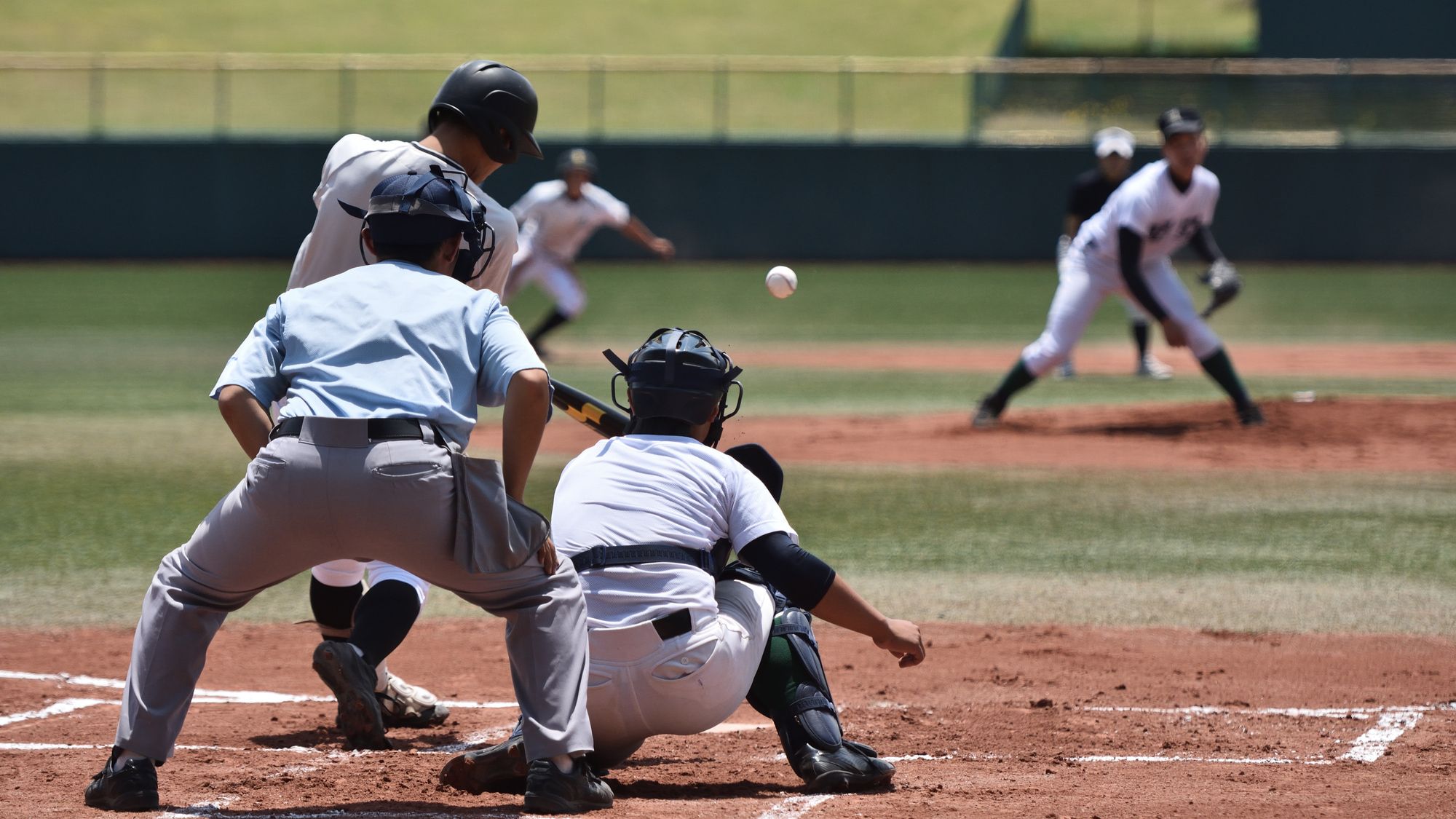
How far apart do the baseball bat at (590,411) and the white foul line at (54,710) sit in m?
1.82

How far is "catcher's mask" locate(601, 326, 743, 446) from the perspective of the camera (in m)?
3.97

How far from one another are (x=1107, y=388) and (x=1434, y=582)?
25.3 ft

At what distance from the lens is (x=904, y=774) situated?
4152 millimetres

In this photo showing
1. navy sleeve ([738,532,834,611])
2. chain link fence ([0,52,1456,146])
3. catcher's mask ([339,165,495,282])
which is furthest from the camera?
chain link fence ([0,52,1456,146])

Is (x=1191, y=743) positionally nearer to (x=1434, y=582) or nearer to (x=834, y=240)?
(x=1434, y=582)

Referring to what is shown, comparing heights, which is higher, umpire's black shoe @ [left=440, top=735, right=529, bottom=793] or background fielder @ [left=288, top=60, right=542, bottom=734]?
background fielder @ [left=288, top=60, right=542, bottom=734]

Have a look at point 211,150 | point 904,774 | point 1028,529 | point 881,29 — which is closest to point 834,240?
point 211,150

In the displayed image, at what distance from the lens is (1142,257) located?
37.1 feet

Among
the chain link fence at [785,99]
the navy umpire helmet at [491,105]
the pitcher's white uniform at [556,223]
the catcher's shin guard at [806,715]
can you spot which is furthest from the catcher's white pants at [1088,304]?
the chain link fence at [785,99]

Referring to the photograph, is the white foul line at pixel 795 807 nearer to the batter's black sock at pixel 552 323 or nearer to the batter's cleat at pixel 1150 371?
the batter's cleat at pixel 1150 371

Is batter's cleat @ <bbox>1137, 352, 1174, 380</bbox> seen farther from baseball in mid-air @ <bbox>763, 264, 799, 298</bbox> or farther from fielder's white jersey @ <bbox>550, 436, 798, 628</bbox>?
fielder's white jersey @ <bbox>550, 436, 798, 628</bbox>

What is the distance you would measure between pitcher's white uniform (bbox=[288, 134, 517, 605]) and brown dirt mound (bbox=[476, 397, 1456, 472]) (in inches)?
226

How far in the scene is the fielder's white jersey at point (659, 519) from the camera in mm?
3863

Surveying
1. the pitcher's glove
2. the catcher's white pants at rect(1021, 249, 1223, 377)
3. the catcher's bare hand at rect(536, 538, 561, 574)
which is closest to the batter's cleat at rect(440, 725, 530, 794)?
the catcher's bare hand at rect(536, 538, 561, 574)
